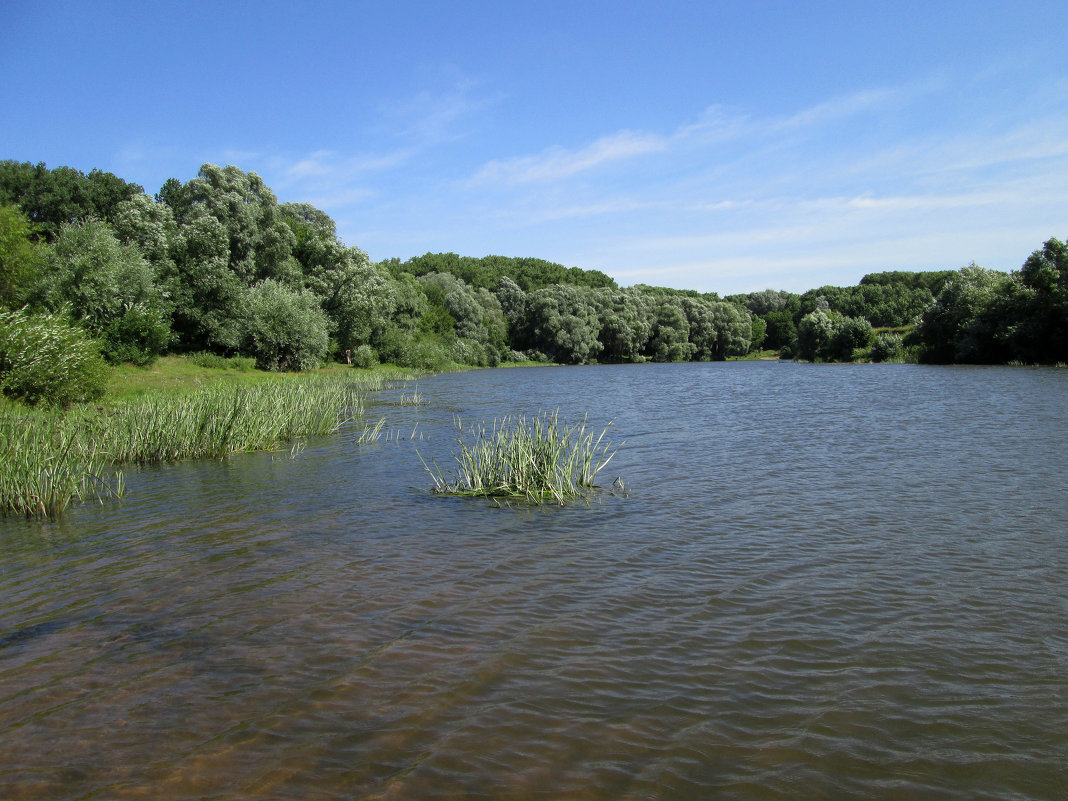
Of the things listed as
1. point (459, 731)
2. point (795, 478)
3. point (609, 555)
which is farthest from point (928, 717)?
point (795, 478)

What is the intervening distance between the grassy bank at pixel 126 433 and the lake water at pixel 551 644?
698 millimetres

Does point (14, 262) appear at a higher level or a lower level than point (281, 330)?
higher

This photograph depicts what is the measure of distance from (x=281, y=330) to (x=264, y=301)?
222 centimetres

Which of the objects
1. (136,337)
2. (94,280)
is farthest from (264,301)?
(94,280)

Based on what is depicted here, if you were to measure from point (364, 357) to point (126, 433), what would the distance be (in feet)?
126

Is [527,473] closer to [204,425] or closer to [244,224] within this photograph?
[204,425]

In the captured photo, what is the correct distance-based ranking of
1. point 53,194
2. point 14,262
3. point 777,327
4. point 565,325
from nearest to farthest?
point 14,262 → point 53,194 → point 565,325 → point 777,327

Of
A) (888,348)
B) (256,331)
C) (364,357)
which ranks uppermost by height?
(256,331)

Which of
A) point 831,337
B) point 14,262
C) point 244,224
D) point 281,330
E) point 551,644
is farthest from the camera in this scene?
point 831,337

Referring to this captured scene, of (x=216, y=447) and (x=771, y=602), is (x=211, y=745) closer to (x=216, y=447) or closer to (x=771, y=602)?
(x=771, y=602)

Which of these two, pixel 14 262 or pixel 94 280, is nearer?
pixel 94 280

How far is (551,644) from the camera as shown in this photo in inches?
231

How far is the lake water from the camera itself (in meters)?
4.14

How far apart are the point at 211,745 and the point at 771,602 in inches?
204
